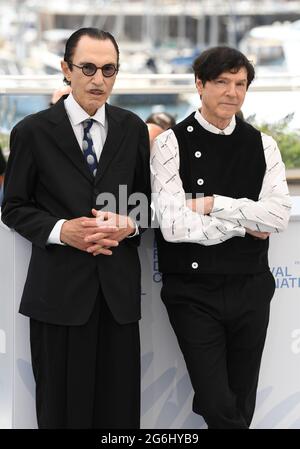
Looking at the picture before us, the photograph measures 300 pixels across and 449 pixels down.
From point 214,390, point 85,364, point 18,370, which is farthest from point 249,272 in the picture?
point 18,370

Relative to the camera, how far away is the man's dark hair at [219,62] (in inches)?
142

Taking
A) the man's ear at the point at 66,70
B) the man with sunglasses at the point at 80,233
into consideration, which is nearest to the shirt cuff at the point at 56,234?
the man with sunglasses at the point at 80,233

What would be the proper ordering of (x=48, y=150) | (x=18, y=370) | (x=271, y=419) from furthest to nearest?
(x=271, y=419), (x=18, y=370), (x=48, y=150)

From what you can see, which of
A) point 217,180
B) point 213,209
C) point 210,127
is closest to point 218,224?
point 213,209

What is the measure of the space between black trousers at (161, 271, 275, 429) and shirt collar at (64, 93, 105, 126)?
651 millimetres

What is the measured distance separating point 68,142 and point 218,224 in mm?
620

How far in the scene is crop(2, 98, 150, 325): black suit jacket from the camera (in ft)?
11.6

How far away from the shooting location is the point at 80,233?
3.46 metres

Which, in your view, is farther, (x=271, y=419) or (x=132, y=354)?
(x=271, y=419)

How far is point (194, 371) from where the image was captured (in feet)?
12.1

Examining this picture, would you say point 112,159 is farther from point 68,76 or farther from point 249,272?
point 249,272

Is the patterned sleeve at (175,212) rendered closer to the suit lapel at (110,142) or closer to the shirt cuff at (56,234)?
the suit lapel at (110,142)

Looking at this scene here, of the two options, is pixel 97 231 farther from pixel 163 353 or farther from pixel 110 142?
pixel 163 353
